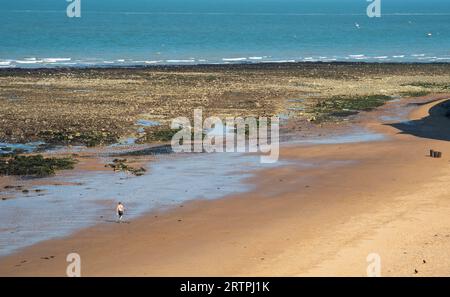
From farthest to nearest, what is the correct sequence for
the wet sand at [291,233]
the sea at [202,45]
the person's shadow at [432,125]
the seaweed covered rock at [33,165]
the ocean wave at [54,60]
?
the sea at [202,45] < the ocean wave at [54,60] < the person's shadow at [432,125] < the seaweed covered rock at [33,165] < the wet sand at [291,233]

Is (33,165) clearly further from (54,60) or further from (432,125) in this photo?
(54,60)

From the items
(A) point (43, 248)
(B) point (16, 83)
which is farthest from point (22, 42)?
(A) point (43, 248)

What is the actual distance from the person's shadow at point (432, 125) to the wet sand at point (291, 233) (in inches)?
264

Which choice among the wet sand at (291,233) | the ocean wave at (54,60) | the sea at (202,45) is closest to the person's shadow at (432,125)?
the wet sand at (291,233)

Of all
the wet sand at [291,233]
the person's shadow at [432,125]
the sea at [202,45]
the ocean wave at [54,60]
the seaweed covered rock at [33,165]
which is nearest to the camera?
the wet sand at [291,233]

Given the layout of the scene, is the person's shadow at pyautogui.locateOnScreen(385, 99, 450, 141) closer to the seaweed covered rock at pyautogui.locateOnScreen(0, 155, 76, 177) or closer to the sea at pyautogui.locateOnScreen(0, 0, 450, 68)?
the seaweed covered rock at pyautogui.locateOnScreen(0, 155, 76, 177)

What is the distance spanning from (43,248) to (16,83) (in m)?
35.6

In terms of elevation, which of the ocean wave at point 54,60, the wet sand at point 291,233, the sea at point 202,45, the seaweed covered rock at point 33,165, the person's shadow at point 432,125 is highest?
the sea at point 202,45

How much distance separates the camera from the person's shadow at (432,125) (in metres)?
34.7

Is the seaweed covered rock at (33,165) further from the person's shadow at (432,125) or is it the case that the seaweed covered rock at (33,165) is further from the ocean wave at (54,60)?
the ocean wave at (54,60)

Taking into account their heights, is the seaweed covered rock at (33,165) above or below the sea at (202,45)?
below

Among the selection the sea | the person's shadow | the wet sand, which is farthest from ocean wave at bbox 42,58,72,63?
the wet sand

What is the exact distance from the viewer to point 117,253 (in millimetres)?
18453
